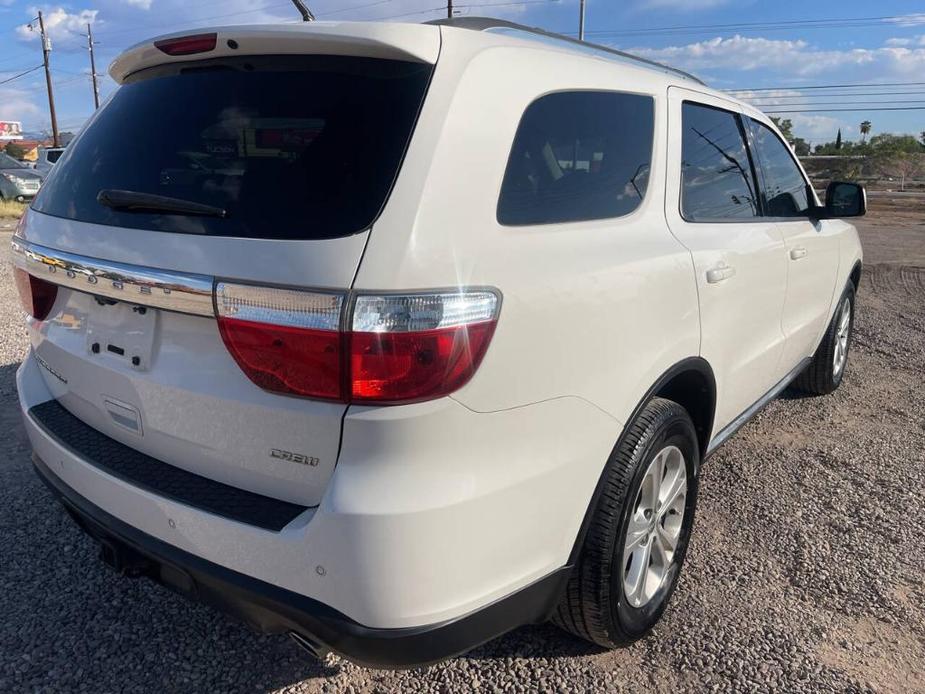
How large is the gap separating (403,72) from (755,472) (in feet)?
9.78

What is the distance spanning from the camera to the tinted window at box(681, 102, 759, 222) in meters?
2.77

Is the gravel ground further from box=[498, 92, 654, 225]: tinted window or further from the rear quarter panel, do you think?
box=[498, 92, 654, 225]: tinted window

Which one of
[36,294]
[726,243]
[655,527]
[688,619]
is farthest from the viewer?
[726,243]

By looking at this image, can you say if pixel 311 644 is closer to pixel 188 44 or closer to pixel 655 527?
pixel 655 527

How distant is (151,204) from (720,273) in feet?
6.32

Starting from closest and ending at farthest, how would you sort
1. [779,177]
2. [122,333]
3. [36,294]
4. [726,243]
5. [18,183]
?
[122,333]
[36,294]
[726,243]
[779,177]
[18,183]

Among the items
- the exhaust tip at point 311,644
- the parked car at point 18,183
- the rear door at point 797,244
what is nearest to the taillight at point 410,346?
the exhaust tip at point 311,644

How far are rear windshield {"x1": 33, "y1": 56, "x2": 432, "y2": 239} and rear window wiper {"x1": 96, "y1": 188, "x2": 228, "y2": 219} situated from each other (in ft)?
0.04

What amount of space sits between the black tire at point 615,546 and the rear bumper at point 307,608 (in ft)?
0.52

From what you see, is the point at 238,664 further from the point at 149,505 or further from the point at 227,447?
the point at 227,447

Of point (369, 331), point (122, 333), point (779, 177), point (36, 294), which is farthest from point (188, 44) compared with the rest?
point (779, 177)

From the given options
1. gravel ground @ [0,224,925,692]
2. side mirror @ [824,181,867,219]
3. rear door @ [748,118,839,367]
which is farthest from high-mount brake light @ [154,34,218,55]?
side mirror @ [824,181,867,219]

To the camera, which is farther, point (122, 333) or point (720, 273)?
point (720, 273)

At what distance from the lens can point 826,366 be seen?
194 inches
